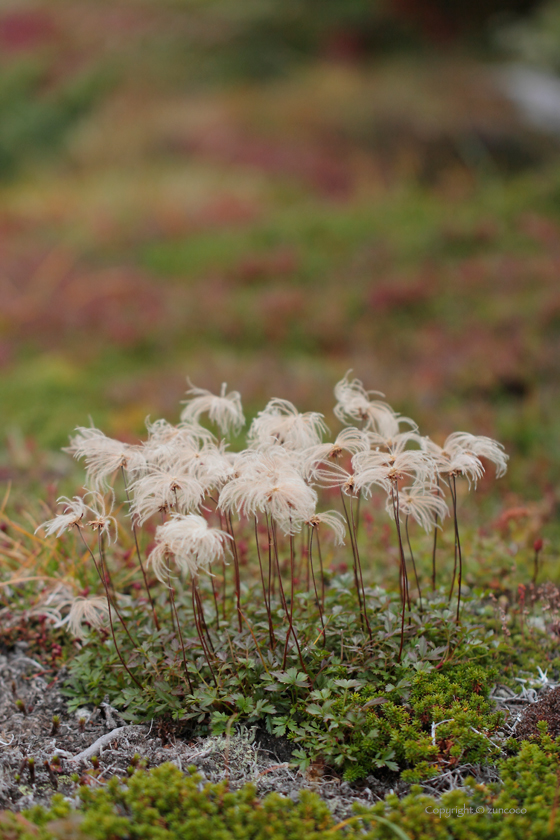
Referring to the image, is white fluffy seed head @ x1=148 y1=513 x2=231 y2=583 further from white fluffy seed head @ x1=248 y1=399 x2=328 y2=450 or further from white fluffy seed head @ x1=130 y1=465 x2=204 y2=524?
white fluffy seed head @ x1=248 y1=399 x2=328 y2=450

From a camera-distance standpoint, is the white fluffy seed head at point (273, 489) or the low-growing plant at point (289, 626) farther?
the low-growing plant at point (289, 626)

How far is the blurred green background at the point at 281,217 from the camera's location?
308 inches

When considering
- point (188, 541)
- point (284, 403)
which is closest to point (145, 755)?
point (188, 541)

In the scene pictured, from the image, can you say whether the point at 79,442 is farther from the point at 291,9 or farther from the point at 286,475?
the point at 291,9

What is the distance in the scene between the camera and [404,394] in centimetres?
755

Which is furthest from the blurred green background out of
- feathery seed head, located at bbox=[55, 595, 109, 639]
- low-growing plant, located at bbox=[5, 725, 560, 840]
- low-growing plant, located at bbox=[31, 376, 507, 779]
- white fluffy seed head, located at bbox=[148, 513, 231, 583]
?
white fluffy seed head, located at bbox=[148, 513, 231, 583]

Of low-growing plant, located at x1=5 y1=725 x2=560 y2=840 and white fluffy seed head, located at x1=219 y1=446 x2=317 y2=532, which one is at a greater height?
white fluffy seed head, located at x1=219 y1=446 x2=317 y2=532

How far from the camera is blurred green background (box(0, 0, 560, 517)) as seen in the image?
7.83 m

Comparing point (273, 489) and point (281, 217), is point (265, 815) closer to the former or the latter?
point (273, 489)

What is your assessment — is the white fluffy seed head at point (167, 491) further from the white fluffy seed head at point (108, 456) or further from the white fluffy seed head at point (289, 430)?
the white fluffy seed head at point (289, 430)

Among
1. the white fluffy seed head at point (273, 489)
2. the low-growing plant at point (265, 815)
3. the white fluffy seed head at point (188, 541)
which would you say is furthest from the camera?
the white fluffy seed head at point (273, 489)

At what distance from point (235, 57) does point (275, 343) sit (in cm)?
1292

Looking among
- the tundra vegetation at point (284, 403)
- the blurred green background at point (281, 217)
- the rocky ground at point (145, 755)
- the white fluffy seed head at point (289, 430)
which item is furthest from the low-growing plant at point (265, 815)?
the blurred green background at point (281, 217)

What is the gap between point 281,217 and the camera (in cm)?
1202
